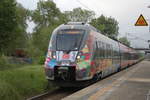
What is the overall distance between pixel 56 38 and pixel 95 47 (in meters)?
2.21

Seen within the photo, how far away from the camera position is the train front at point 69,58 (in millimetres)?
16734

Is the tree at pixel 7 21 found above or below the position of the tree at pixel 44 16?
below

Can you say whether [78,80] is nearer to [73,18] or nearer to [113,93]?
[113,93]

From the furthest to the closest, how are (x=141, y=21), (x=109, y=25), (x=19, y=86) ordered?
(x=109, y=25), (x=141, y=21), (x=19, y=86)

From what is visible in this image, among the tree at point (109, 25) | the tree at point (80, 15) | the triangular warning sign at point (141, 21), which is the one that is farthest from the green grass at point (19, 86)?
the tree at point (109, 25)

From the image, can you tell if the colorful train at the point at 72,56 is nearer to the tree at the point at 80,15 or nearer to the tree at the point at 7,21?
the tree at the point at 7,21

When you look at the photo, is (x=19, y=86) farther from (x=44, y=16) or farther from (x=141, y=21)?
(x=44, y=16)

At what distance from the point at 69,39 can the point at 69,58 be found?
52.8 inches

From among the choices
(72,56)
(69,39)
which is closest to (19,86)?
(72,56)

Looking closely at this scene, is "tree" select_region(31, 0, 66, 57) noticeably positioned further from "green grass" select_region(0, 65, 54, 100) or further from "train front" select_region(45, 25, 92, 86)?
"train front" select_region(45, 25, 92, 86)

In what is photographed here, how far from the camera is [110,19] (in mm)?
93500

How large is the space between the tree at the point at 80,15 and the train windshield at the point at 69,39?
210 ft

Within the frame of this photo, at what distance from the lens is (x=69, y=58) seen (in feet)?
55.7

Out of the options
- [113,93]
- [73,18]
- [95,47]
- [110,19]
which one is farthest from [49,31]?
[113,93]
